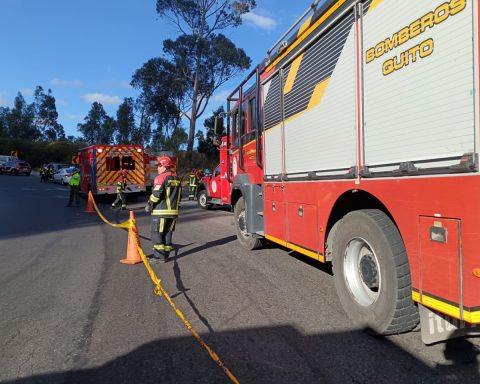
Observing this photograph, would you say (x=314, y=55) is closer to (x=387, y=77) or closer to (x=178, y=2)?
(x=387, y=77)

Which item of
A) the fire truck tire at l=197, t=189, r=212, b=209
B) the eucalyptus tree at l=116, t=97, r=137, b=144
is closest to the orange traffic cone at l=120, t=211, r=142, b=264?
the fire truck tire at l=197, t=189, r=212, b=209

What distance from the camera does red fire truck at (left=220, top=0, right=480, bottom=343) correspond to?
9.41 feet

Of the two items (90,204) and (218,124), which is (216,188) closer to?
(90,204)

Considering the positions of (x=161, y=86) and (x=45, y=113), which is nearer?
(x=161, y=86)

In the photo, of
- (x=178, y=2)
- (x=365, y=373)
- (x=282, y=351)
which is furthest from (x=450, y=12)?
(x=178, y=2)

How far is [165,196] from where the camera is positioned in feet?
23.6

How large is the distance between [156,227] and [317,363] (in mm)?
4311

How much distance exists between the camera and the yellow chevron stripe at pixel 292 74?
18.1 feet

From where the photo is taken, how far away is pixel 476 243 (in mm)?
2777

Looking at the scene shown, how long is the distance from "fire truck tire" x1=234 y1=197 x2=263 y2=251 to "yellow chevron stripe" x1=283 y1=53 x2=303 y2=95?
9.30 feet

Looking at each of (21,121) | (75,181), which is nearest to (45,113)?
(21,121)

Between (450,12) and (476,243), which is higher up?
(450,12)

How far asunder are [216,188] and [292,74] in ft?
33.3

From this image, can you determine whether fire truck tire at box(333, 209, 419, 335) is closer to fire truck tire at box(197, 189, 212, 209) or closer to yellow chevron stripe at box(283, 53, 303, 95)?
yellow chevron stripe at box(283, 53, 303, 95)
